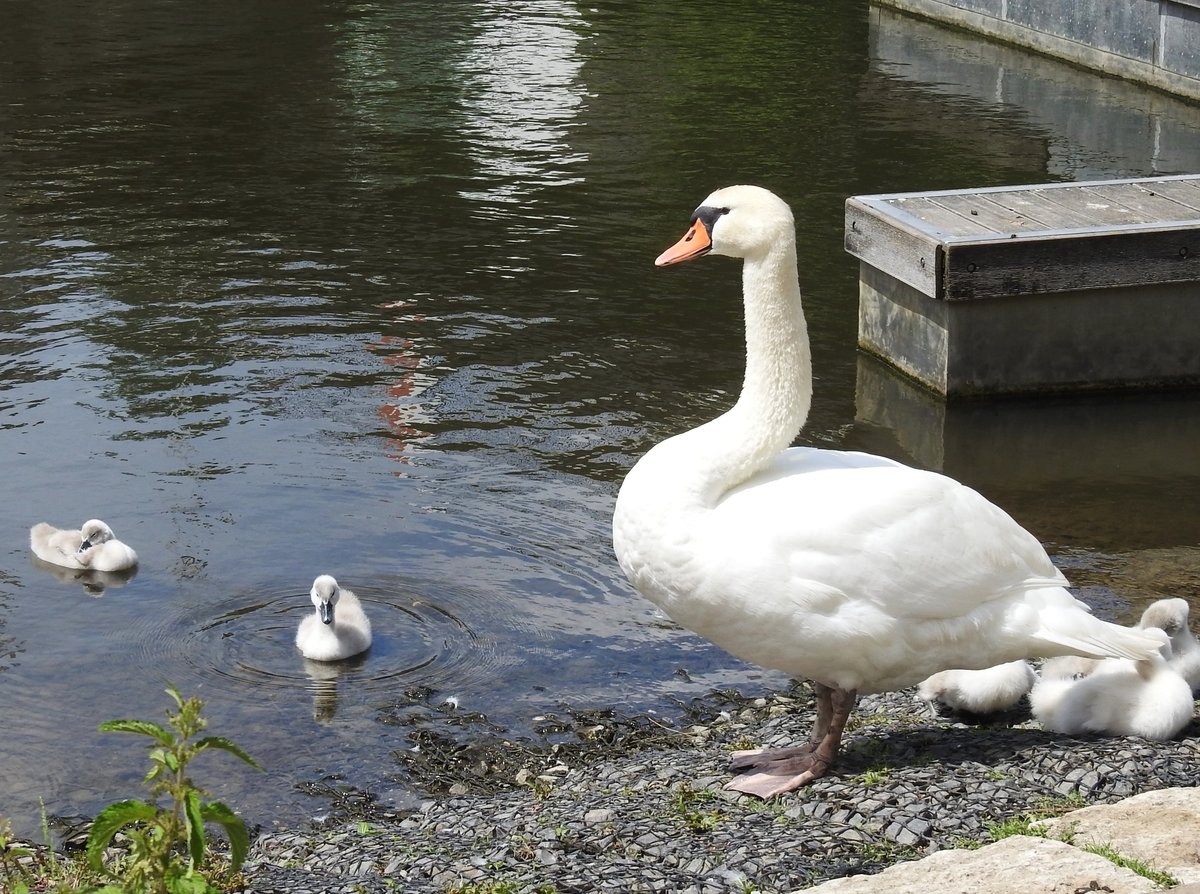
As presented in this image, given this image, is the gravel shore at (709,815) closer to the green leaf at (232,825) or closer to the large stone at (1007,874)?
the large stone at (1007,874)

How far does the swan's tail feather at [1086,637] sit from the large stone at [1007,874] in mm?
1094

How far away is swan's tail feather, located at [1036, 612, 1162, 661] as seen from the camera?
6.30 metres

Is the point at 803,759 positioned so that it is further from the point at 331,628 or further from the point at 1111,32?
the point at 1111,32

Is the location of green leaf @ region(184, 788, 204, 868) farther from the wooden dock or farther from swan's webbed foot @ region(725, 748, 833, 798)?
the wooden dock

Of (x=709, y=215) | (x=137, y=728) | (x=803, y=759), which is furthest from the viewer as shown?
(x=803, y=759)

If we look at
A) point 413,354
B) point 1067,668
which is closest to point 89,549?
point 413,354

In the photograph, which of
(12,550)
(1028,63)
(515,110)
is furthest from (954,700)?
(1028,63)

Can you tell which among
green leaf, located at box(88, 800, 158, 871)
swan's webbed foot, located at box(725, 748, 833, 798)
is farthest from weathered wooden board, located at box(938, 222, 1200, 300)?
green leaf, located at box(88, 800, 158, 871)

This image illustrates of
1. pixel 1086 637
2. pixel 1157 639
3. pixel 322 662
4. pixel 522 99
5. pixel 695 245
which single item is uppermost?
pixel 695 245

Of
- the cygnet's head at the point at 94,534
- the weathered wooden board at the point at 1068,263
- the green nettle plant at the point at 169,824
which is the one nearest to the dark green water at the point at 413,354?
the cygnet's head at the point at 94,534

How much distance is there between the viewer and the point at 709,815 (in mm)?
6246

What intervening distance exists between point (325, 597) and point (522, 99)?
15203 millimetres

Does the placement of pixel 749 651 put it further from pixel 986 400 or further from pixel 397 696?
pixel 986 400

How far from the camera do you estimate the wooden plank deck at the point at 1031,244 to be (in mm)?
11656
